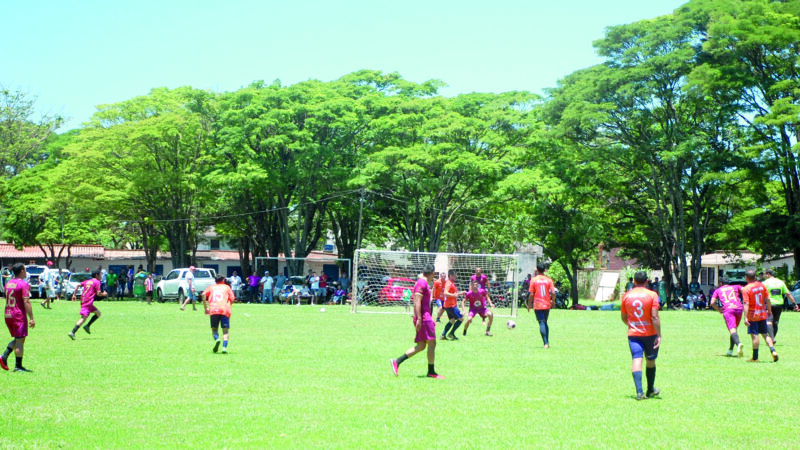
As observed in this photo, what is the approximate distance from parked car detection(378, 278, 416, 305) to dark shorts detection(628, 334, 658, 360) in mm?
26363

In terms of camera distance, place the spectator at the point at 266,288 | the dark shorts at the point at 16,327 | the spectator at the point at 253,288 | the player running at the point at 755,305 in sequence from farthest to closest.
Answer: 1. the spectator at the point at 253,288
2. the spectator at the point at 266,288
3. the player running at the point at 755,305
4. the dark shorts at the point at 16,327

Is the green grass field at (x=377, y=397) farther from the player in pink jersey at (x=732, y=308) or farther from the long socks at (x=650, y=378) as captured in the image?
the player in pink jersey at (x=732, y=308)

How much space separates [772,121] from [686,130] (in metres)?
4.74

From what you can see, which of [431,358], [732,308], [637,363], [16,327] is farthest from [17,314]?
[732,308]

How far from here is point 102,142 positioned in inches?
1970

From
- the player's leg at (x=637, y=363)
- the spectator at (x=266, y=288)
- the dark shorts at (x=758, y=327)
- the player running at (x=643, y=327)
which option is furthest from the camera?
the spectator at (x=266, y=288)

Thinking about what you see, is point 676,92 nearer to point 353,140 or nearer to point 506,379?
point 353,140

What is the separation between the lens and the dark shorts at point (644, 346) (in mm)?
10906

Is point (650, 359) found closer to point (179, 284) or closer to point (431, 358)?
point (431, 358)

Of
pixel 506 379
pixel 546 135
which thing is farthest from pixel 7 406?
pixel 546 135

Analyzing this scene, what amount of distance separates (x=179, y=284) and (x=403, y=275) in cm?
1273

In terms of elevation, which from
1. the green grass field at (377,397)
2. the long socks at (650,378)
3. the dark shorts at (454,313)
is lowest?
the green grass field at (377,397)

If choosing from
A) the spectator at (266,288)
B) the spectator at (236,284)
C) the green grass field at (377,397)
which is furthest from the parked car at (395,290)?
the green grass field at (377,397)

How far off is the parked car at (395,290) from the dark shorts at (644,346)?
86.5 ft
